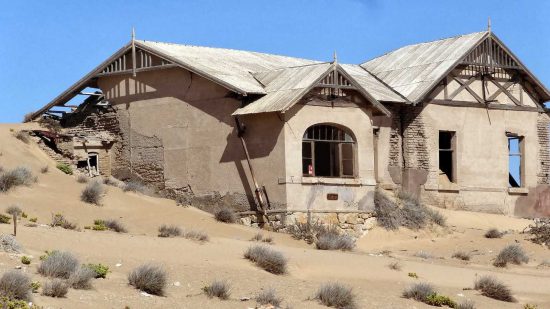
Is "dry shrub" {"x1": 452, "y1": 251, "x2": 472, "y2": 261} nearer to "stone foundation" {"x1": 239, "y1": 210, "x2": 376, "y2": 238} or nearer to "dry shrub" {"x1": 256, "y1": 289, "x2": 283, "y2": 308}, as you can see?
"stone foundation" {"x1": 239, "y1": 210, "x2": 376, "y2": 238}

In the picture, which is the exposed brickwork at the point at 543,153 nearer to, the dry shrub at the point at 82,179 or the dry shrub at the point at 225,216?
the dry shrub at the point at 225,216

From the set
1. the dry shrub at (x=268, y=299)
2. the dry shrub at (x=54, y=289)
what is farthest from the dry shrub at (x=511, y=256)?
the dry shrub at (x=54, y=289)

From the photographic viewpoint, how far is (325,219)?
33062 mm

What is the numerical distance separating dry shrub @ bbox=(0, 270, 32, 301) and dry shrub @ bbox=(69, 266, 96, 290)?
63.7 inches

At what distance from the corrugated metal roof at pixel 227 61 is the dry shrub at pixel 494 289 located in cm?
1054

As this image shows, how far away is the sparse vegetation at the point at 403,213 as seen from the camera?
1369 inches

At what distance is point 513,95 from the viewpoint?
134 feet

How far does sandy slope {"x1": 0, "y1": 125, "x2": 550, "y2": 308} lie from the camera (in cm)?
2080

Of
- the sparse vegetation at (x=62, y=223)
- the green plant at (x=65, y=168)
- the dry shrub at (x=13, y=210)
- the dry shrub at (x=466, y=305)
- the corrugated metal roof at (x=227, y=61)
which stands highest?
the corrugated metal roof at (x=227, y=61)

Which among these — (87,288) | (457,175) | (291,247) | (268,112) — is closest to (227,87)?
(268,112)

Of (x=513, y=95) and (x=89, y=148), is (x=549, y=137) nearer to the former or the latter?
(x=513, y=95)

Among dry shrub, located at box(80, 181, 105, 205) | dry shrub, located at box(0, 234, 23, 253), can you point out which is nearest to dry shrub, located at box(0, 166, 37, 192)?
dry shrub, located at box(80, 181, 105, 205)

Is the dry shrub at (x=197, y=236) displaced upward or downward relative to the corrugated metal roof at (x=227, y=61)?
downward

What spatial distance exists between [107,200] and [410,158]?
11.4m
